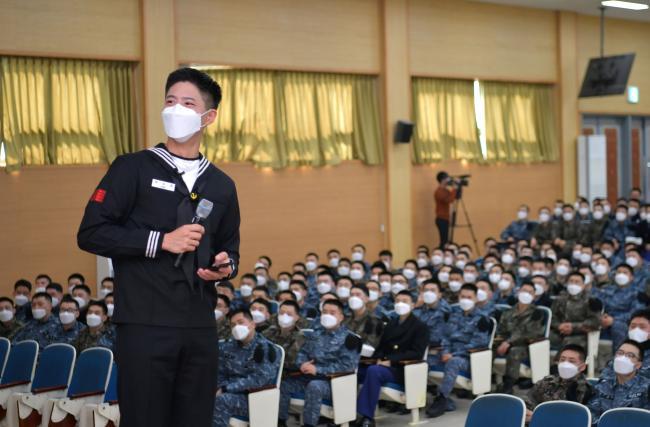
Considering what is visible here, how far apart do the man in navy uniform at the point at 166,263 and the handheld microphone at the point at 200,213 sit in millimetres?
21

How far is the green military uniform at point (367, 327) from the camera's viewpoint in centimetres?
973

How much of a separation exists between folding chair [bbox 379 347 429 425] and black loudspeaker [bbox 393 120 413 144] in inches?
352

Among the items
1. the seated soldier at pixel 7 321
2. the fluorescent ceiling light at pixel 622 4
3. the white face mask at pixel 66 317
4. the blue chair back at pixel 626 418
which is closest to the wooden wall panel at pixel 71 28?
the seated soldier at pixel 7 321

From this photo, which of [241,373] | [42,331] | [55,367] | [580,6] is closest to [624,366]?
[241,373]

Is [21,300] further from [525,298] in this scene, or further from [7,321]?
[525,298]

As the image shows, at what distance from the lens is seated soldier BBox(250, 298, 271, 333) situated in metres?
9.54

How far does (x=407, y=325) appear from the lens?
9.47m

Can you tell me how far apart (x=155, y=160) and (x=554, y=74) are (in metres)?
18.7

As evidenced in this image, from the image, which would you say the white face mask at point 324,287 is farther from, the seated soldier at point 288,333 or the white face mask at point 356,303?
the seated soldier at point 288,333

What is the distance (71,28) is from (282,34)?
374 centimetres

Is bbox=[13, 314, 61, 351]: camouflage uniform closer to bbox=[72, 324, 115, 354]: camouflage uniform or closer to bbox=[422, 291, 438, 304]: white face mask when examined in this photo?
bbox=[72, 324, 115, 354]: camouflage uniform

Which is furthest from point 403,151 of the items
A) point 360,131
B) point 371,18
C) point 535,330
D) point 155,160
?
point 155,160

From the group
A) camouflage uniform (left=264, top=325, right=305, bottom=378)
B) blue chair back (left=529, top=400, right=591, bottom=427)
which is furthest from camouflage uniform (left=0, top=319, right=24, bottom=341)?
blue chair back (left=529, top=400, right=591, bottom=427)

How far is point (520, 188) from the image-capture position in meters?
20.0
